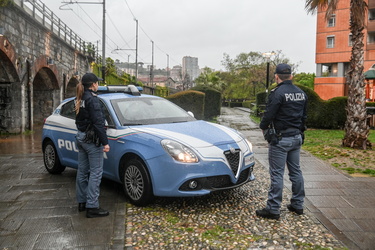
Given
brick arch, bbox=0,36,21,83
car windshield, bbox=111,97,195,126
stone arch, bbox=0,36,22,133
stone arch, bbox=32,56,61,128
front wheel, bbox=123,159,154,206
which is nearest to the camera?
front wheel, bbox=123,159,154,206

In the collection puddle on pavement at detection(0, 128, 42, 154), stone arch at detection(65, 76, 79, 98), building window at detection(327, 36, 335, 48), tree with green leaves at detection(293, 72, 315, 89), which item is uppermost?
building window at detection(327, 36, 335, 48)

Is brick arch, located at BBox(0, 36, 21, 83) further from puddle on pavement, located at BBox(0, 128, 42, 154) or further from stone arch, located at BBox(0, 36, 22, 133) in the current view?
puddle on pavement, located at BBox(0, 128, 42, 154)

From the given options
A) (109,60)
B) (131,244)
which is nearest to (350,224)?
(131,244)

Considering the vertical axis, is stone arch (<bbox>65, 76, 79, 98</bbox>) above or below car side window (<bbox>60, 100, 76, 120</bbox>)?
above

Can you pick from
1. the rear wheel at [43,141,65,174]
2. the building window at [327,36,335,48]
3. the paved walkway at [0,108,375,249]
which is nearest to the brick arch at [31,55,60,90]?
the paved walkway at [0,108,375,249]

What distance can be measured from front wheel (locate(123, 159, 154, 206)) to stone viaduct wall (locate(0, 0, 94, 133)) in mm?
9999

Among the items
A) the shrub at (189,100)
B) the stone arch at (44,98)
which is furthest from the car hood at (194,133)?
the stone arch at (44,98)

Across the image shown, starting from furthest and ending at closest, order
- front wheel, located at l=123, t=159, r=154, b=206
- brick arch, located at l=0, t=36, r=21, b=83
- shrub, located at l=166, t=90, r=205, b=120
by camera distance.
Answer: shrub, located at l=166, t=90, r=205, b=120
brick arch, located at l=0, t=36, r=21, b=83
front wheel, located at l=123, t=159, r=154, b=206

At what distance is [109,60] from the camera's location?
3366 centimetres

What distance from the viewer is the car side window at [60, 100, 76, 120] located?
662 cm

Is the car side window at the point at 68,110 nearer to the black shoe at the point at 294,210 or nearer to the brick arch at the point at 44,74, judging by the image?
the black shoe at the point at 294,210

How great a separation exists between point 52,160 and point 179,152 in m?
3.38

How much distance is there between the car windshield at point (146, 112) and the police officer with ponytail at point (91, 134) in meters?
0.93

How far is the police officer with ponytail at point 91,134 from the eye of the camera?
15.1 feet
